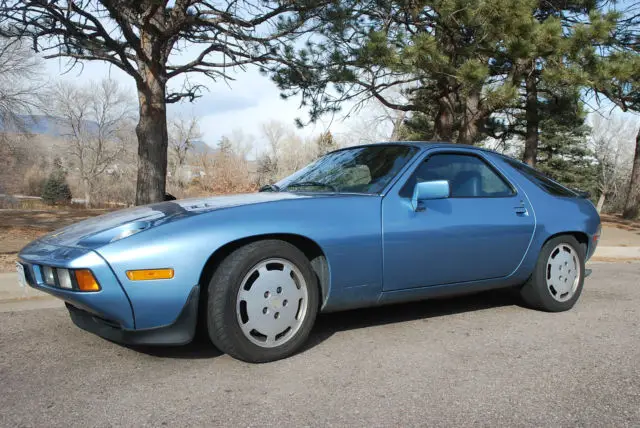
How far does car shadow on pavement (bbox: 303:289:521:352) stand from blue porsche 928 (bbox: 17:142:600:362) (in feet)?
1.46

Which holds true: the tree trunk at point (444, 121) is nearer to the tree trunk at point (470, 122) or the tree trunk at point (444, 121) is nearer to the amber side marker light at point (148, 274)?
the tree trunk at point (470, 122)

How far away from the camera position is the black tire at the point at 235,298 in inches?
111

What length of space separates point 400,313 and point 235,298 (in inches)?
74.3

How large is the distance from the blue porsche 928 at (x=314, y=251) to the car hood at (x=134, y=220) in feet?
0.05

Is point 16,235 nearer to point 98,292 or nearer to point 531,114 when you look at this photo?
point 98,292

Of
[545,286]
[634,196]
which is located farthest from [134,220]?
[634,196]

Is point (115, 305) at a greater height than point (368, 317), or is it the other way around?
point (115, 305)

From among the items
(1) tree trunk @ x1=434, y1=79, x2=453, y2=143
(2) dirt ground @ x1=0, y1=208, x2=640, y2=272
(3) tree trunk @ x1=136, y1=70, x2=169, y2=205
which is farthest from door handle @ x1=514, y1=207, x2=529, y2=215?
(1) tree trunk @ x1=434, y1=79, x2=453, y2=143

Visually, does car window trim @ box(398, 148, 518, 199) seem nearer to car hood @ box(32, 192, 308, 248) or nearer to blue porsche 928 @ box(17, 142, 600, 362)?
blue porsche 928 @ box(17, 142, 600, 362)

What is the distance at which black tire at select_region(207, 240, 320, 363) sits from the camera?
2.82m

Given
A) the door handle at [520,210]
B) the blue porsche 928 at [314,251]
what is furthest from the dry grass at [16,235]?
the door handle at [520,210]

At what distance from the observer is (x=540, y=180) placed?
461 centimetres

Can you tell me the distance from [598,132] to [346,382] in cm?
6830

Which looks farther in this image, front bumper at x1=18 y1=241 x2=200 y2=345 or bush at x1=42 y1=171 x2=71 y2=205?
bush at x1=42 y1=171 x2=71 y2=205
